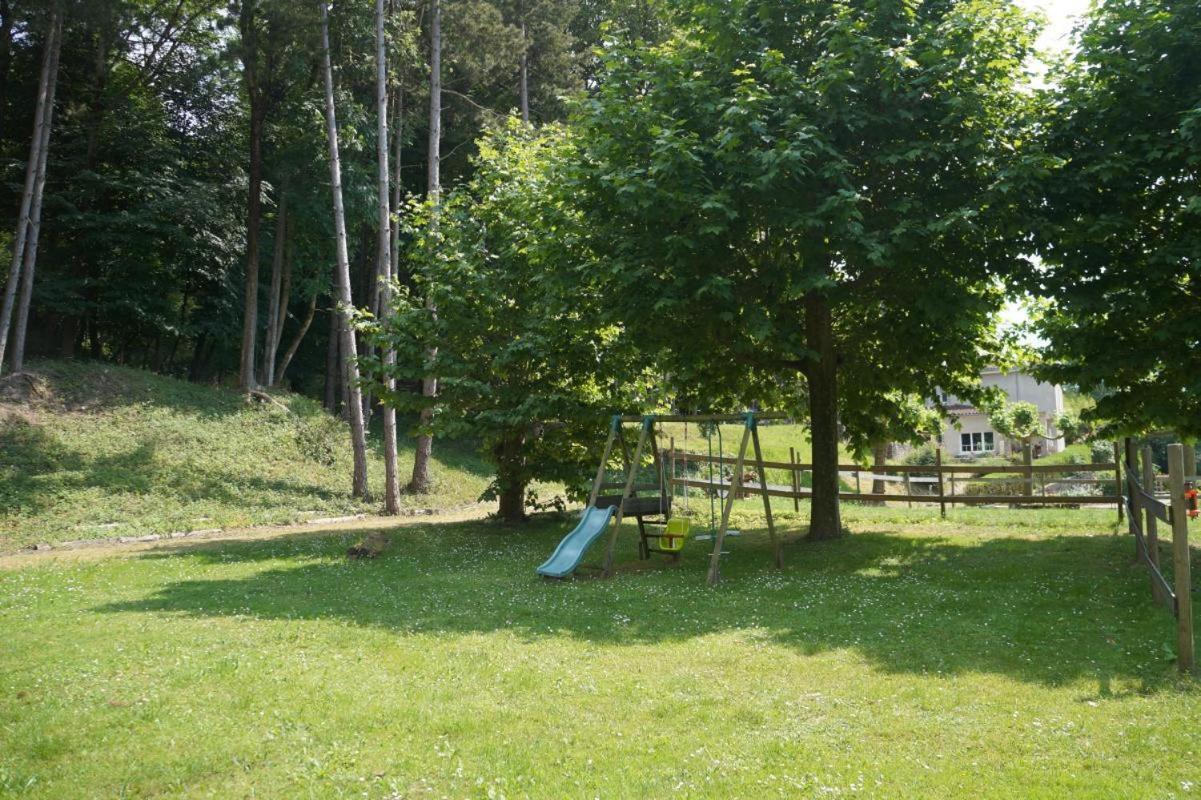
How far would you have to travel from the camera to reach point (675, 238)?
12641 mm

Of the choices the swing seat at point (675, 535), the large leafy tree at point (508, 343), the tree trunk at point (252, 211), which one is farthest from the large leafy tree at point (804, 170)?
the tree trunk at point (252, 211)

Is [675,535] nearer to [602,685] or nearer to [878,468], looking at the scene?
[602,685]

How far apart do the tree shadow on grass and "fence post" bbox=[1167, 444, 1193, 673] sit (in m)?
0.24

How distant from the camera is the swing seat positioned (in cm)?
1491

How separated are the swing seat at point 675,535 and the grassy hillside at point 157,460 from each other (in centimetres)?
1170

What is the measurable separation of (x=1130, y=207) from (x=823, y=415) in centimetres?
583

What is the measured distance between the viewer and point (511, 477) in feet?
66.4

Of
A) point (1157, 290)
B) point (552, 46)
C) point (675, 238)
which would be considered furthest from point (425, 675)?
point (552, 46)

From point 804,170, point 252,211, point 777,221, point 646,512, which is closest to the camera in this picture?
point 804,170

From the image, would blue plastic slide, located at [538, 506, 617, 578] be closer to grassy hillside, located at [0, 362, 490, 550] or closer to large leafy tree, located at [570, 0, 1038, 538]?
large leafy tree, located at [570, 0, 1038, 538]

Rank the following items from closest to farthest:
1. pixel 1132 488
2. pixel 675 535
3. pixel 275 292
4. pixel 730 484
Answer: pixel 1132 488 → pixel 730 484 → pixel 675 535 → pixel 275 292

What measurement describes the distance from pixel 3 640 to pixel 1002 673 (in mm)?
9988

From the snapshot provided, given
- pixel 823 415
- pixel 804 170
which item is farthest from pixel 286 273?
pixel 804 170

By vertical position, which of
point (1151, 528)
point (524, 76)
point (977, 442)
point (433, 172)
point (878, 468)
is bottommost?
point (1151, 528)
